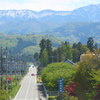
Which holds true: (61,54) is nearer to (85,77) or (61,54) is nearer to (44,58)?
(44,58)

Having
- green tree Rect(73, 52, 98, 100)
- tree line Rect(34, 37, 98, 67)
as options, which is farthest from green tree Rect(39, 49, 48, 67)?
green tree Rect(73, 52, 98, 100)

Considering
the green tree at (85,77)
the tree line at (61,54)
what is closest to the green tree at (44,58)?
the tree line at (61,54)

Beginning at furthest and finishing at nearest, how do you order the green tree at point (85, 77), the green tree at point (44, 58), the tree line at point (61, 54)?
the green tree at point (44, 58) → the tree line at point (61, 54) → the green tree at point (85, 77)

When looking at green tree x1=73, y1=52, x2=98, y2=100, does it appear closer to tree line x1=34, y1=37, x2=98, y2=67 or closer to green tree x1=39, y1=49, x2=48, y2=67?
tree line x1=34, y1=37, x2=98, y2=67

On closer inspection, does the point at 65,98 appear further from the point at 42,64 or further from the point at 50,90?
the point at 42,64

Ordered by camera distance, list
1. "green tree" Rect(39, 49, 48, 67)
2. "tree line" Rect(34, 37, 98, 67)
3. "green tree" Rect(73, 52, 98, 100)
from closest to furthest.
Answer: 1. "green tree" Rect(73, 52, 98, 100)
2. "tree line" Rect(34, 37, 98, 67)
3. "green tree" Rect(39, 49, 48, 67)

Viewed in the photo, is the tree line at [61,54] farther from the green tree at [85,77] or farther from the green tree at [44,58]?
the green tree at [85,77]

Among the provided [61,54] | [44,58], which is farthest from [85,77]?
[44,58]

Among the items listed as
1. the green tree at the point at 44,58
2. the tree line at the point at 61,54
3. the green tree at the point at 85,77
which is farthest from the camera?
the green tree at the point at 44,58

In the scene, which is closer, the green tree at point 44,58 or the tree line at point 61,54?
Result: the tree line at point 61,54

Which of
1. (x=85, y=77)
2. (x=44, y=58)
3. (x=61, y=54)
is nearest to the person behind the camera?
(x=85, y=77)

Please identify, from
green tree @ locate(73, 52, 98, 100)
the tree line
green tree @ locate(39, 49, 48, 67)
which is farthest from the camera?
green tree @ locate(39, 49, 48, 67)

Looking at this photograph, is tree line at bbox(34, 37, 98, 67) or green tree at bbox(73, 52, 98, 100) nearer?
green tree at bbox(73, 52, 98, 100)

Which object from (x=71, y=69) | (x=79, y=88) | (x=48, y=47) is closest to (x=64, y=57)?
(x=48, y=47)
